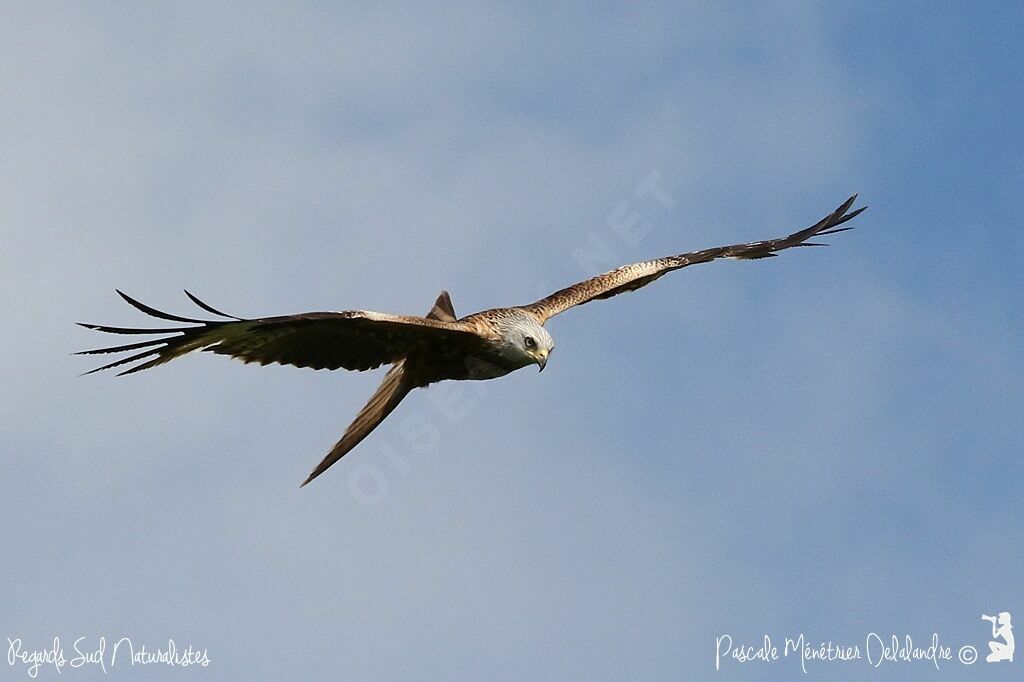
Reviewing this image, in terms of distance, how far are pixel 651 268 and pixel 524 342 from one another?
2988 mm

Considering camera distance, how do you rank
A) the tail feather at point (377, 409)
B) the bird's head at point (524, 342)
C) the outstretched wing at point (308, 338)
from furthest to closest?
the tail feather at point (377, 409) → the bird's head at point (524, 342) → the outstretched wing at point (308, 338)

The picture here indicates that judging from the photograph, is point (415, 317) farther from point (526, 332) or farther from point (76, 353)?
point (76, 353)

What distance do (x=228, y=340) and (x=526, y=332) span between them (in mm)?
2604

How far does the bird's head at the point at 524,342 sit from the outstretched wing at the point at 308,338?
0.27 meters

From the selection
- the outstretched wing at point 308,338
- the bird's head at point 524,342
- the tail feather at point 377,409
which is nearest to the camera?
the outstretched wing at point 308,338

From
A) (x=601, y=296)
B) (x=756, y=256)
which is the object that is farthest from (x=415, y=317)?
(x=756, y=256)

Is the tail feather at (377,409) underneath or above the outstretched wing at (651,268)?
underneath

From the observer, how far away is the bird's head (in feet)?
39.1

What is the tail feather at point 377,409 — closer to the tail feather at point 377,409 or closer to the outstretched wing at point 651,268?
the tail feather at point 377,409

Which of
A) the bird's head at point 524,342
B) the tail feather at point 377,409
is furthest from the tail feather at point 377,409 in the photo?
the bird's head at point 524,342

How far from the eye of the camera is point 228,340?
10.6m

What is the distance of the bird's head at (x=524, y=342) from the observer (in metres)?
11.9

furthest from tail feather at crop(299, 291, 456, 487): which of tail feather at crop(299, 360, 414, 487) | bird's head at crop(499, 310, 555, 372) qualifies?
bird's head at crop(499, 310, 555, 372)

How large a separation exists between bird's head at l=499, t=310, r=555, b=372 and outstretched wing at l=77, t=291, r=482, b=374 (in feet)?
0.88
